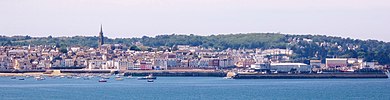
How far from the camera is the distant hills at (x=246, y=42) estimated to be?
571ft

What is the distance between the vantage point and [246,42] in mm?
186750

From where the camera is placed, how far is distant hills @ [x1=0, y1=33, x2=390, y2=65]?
174000 millimetres

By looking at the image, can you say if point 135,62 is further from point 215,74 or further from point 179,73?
point 215,74

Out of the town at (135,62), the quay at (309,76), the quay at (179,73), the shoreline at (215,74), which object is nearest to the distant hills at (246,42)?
the town at (135,62)

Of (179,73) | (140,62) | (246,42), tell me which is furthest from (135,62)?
(246,42)

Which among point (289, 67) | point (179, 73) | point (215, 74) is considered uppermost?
point (289, 67)

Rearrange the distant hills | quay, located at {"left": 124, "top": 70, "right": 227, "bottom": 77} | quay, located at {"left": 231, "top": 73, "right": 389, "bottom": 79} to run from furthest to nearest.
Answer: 1. the distant hills
2. quay, located at {"left": 124, "top": 70, "right": 227, "bottom": 77}
3. quay, located at {"left": 231, "top": 73, "right": 389, "bottom": 79}

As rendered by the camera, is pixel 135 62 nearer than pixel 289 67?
No

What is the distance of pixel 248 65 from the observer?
446 feet

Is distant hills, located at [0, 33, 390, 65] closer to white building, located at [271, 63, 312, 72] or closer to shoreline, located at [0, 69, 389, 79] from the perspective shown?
shoreline, located at [0, 69, 389, 79]

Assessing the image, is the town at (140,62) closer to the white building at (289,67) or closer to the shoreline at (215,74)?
the white building at (289,67)

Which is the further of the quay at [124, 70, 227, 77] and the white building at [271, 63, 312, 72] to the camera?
the quay at [124, 70, 227, 77]

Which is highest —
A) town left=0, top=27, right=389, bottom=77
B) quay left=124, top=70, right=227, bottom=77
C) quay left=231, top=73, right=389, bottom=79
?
town left=0, top=27, right=389, bottom=77

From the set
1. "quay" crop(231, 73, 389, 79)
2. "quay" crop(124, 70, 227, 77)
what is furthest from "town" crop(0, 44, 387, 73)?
"quay" crop(231, 73, 389, 79)
